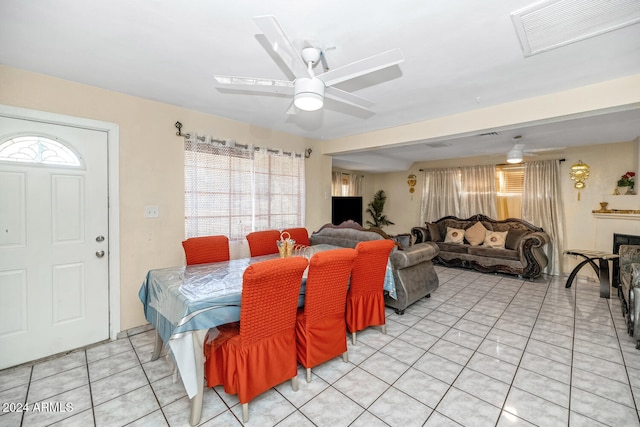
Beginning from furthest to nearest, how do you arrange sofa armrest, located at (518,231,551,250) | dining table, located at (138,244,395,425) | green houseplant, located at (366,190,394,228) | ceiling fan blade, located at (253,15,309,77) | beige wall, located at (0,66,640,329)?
green houseplant, located at (366,190,394,228) → sofa armrest, located at (518,231,551,250) → beige wall, located at (0,66,640,329) → dining table, located at (138,244,395,425) → ceiling fan blade, located at (253,15,309,77)

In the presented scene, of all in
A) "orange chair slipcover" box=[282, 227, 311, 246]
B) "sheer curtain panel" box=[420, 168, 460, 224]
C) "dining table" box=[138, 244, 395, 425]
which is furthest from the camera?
"sheer curtain panel" box=[420, 168, 460, 224]

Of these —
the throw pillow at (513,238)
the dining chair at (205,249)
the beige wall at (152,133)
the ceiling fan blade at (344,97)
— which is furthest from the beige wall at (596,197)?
the dining chair at (205,249)

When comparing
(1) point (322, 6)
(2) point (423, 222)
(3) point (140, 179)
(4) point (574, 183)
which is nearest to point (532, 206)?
(4) point (574, 183)

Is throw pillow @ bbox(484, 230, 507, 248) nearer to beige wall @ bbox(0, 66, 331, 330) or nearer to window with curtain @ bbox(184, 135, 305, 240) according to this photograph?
window with curtain @ bbox(184, 135, 305, 240)

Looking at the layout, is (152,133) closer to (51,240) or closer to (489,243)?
(51,240)

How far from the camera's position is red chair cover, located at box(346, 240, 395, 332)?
2.47 metres

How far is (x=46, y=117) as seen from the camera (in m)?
2.31

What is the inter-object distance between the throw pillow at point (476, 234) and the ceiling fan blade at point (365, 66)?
5.13 metres

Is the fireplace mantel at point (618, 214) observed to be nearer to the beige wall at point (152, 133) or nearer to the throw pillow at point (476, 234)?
the throw pillow at point (476, 234)

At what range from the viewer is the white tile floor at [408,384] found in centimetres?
168

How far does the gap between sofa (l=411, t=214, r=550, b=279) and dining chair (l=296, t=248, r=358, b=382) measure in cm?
421

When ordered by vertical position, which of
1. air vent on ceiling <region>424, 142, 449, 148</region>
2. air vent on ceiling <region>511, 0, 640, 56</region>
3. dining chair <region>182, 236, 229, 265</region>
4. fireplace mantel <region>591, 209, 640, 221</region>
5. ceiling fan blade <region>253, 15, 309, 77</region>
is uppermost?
air vent on ceiling <region>424, 142, 449, 148</region>

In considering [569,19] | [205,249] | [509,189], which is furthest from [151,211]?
[509,189]

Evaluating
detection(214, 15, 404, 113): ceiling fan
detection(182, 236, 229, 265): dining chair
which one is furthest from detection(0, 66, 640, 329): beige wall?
detection(214, 15, 404, 113): ceiling fan
